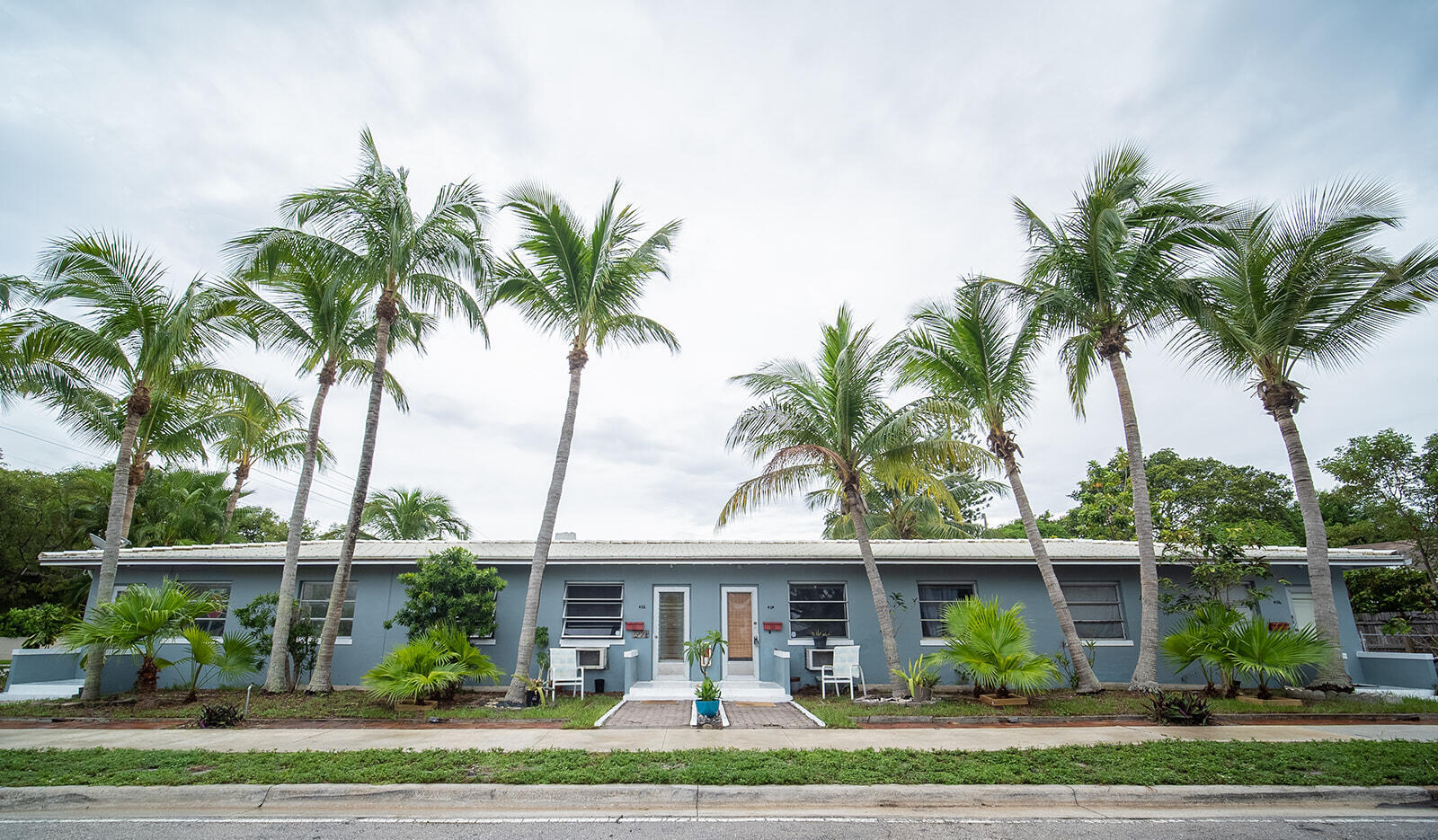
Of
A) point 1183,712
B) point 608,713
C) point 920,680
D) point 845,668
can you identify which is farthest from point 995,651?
point 608,713

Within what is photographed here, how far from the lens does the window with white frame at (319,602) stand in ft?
44.1

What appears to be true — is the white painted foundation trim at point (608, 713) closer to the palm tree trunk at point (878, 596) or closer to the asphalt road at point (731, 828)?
the asphalt road at point (731, 828)

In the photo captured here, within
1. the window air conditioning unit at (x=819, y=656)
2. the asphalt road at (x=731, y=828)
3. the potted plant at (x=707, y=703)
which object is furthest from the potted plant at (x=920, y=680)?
the asphalt road at (x=731, y=828)

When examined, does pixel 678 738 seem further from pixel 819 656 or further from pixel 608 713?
pixel 819 656

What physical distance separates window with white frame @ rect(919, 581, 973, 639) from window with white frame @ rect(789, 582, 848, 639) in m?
1.63

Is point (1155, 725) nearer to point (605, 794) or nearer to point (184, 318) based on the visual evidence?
point (605, 794)

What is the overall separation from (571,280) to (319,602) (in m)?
8.97

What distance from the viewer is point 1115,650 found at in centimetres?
1300

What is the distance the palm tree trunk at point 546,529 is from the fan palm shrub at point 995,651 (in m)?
6.93

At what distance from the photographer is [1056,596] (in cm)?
1138

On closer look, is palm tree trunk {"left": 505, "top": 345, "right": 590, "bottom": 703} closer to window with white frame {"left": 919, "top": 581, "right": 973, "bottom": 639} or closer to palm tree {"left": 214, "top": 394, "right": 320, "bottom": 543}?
palm tree {"left": 214, "top": 394, "right": 320, "bottom": 543}

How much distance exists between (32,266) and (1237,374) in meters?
21.8

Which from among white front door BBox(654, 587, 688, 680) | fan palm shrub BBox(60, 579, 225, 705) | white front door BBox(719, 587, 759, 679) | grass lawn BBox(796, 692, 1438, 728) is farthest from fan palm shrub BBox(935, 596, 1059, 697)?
fan palm shrub BBox(60, 579, 225, 705)

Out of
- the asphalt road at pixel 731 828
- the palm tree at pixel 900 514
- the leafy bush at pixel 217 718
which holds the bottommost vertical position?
the asphalt road at pixel 731 828
